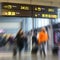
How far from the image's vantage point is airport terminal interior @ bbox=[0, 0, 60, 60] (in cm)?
1284

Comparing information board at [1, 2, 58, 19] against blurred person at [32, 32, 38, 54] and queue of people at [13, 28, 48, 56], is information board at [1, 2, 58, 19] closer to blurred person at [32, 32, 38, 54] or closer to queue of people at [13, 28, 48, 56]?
queue of people at [13, 28, 48, 56]

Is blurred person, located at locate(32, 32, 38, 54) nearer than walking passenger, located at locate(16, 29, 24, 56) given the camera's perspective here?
No

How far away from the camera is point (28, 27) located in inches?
537

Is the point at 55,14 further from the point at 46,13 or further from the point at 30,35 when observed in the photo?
the point at 30,35

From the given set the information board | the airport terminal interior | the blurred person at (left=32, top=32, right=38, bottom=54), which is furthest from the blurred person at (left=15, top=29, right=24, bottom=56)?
the information board

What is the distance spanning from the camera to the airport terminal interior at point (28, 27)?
1284cm

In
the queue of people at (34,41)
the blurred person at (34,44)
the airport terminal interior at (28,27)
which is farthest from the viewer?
the blurred person at (34,44)

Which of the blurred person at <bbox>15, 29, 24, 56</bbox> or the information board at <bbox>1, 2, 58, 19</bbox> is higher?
the information board at <bbox>1, 2, 58, 19</bbox>

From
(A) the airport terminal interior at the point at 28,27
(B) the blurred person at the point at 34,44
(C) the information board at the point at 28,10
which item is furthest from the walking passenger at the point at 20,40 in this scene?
(C) the information board at the point at 28,10

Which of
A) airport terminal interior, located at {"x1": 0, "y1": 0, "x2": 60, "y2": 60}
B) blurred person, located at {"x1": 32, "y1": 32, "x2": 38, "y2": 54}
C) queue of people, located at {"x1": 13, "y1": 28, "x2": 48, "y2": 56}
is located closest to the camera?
queue of people, located at {"x1": 13, "y1": 28, "x2": 48, "y2": 56}

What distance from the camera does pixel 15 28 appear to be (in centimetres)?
1325

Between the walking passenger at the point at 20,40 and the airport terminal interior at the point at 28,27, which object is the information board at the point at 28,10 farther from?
the walking passenger at the point at 20,40

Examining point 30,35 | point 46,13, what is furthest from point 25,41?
point 46,13

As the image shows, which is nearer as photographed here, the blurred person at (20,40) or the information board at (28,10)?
the blurred person at (20,40)
